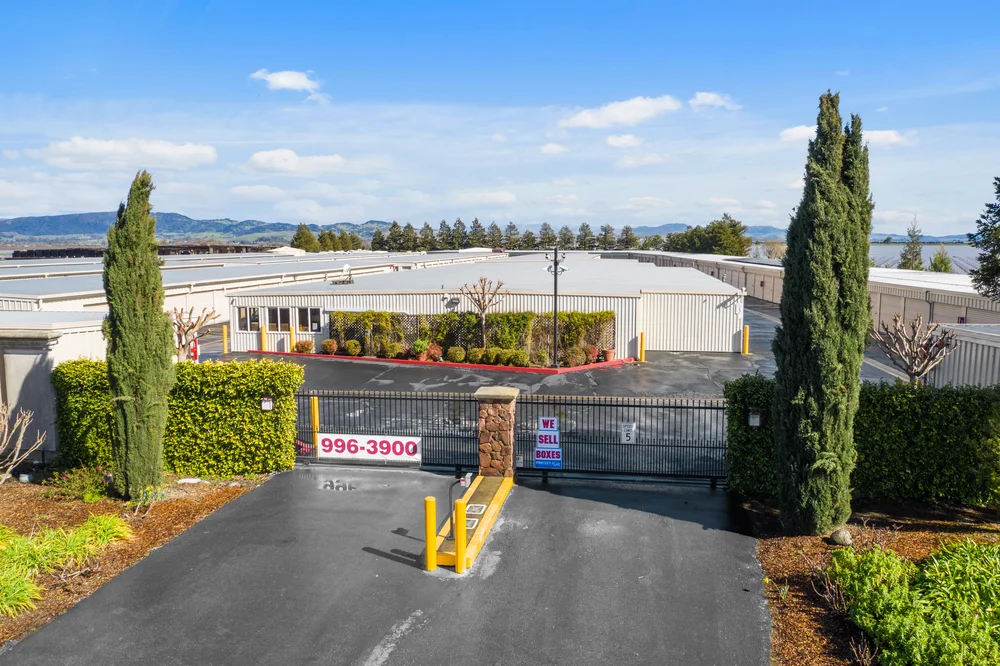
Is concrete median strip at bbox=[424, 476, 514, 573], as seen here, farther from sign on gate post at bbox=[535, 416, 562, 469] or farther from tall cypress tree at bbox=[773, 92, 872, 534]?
tall cypress tree at bbox=[773, 92, 872, 534]

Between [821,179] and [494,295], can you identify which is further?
[494,295]

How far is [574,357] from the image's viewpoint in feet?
91.1

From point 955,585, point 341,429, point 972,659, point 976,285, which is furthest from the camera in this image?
point 341,429

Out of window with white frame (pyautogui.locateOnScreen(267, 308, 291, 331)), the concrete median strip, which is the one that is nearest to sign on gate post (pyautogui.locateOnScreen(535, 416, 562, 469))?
the concrete median strip

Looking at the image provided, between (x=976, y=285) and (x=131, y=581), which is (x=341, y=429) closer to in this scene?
(x=131, y=581)

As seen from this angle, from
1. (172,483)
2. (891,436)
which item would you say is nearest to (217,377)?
(172,483)

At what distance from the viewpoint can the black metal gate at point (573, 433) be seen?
1449 centimetres

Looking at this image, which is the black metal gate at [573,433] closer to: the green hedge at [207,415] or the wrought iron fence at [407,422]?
the wrought iron fence at [407,422]

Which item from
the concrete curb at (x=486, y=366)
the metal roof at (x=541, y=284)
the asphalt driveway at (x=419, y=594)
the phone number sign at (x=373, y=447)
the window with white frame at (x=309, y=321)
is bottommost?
the concrete curb at (x=486, y=366)

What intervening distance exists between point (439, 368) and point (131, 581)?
59.9 feet

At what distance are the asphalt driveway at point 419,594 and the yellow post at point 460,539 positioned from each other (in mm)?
231

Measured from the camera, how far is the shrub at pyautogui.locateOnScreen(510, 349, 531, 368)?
89.9ft

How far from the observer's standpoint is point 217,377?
45.4 feet

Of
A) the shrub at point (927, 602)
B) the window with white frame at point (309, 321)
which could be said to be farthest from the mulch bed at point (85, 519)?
the window with white frame at point (309, 321)
